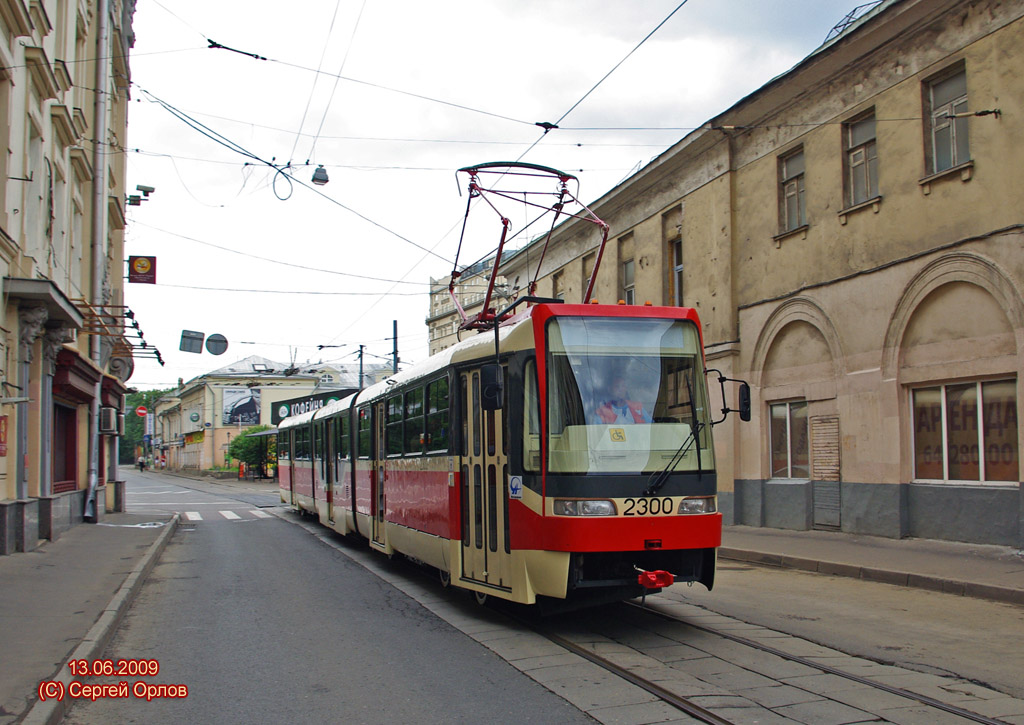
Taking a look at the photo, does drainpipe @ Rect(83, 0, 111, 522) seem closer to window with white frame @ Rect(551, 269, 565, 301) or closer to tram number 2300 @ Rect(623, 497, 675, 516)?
window with white frame @ Rect(551, 269, 565, 301)

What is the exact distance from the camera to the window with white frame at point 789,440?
18.3 meters

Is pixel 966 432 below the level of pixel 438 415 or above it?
below

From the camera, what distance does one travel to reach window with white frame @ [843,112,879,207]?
16.3 m

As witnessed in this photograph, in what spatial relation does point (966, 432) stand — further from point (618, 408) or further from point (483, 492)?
point (483, 492)

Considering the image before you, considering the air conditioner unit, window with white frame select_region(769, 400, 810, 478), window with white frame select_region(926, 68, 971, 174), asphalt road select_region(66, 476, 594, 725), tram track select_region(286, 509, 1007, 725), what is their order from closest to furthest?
1. tram track select_region(286, 509, 1007, 725)
2. asphalt road select_region(66, 476, 594, 725)
3. window with white frame select_region(926, 68, 971, 174)
4. window with white frame select_region(769, 400, 810, 478)
5. the air conditioner unit

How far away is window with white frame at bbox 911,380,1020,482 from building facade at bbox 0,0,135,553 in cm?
1377

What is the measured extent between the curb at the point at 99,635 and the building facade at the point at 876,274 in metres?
11.6

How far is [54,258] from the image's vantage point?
55.3 feet

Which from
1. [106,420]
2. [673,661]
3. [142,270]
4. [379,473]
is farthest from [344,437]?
[142,270]

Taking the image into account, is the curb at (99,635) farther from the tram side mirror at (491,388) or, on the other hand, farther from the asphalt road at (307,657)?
the tram side mirror at (491,388)

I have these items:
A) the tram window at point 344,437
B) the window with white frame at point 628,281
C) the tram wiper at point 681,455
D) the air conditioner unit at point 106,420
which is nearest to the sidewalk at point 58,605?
the tram window at point 344,437

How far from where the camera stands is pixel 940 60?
14586 mm

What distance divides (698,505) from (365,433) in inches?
308

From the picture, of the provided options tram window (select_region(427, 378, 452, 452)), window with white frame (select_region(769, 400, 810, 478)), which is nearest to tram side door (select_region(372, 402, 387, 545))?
tram window (select_region(427, 378, 452, 452))
